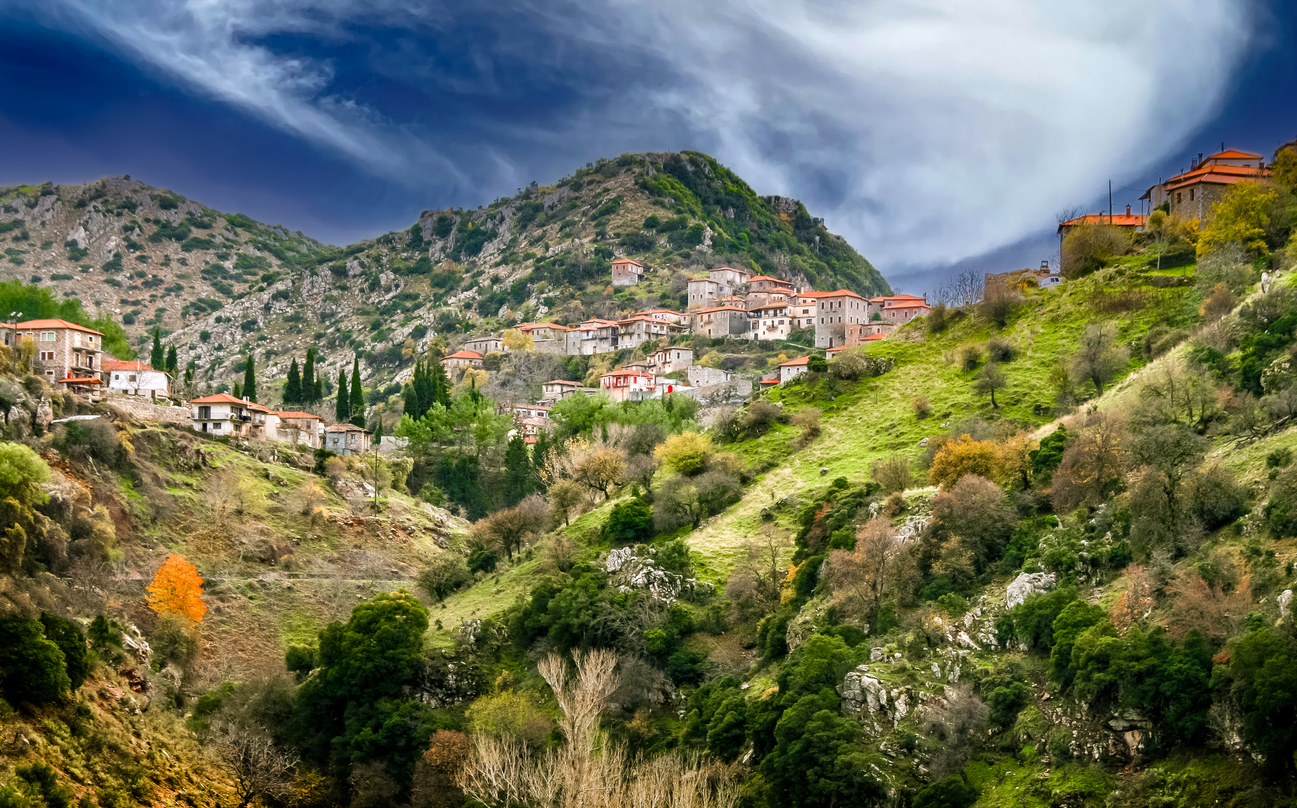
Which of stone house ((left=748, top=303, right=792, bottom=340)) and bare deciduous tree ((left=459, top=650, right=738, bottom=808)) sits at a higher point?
stone house ((left=748, top=303, right=792, bottom=340))

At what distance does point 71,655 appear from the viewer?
44438 millimetres

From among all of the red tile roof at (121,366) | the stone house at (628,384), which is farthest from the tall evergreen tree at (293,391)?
the stone house at (628,384)

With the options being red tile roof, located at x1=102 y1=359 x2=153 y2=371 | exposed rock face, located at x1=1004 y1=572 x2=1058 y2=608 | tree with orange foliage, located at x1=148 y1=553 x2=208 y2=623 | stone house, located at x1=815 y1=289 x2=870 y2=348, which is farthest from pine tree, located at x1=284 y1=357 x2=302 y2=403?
exposed rock face, located at x1=1004 y1=572 x2=1058 y2=608

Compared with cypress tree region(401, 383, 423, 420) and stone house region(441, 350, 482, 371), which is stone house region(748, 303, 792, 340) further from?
cypress tree region(401, 383, 423, 420)

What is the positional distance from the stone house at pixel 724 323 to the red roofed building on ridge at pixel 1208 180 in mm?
69796

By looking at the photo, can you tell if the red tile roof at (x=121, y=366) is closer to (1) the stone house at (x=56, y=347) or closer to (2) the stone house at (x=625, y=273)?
(1) the stone house at (x=56, y=347)

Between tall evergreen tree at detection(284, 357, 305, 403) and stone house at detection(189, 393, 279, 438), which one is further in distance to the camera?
tall evergreen tree at detection(284, 357, 305, 403)

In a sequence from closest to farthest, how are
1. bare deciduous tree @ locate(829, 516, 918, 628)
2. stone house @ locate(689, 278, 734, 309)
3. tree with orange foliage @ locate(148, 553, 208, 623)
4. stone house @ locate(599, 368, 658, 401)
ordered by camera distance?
bare deciduous tree @ locate(829, 516, 918, 628) < tree with orange foliage @ locate(148, 553, 208, 623) < stone house @ locate(599, 368, 658, 401) < stone house @ locate(689, 278, 734, 309)

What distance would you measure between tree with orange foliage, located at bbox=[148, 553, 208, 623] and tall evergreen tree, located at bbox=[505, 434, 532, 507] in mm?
31325

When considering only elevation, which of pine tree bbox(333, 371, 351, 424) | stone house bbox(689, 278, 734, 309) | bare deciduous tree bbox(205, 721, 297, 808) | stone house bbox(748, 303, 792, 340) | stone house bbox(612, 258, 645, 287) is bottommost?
bare deciduous tree bbox(205, 721, 297, 808)

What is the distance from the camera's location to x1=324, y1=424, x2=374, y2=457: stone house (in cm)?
9188

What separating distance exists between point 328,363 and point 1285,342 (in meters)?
175

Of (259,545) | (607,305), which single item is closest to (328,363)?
(607,305)

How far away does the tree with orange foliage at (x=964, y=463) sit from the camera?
152ft
